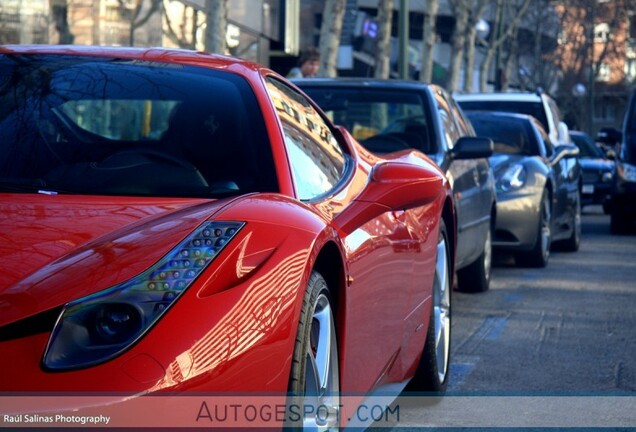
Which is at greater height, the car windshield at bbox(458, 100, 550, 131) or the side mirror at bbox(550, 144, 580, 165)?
the car windshield at bbox(458, 100, 550, 131)

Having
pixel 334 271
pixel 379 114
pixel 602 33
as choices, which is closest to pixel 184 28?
pixel 379 114

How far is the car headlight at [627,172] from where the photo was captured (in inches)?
732

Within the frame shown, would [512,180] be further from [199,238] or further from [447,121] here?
[199,238]

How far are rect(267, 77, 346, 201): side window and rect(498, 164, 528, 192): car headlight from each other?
725 cm

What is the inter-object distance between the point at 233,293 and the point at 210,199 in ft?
3.01

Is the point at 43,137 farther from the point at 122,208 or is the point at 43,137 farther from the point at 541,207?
the point at 541,207

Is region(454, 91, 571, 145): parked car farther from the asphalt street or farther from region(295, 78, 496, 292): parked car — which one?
region(295, 78, 496, 292): parked car

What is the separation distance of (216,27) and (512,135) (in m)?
4.15

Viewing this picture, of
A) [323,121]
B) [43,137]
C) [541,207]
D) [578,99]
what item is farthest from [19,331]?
[578,99]

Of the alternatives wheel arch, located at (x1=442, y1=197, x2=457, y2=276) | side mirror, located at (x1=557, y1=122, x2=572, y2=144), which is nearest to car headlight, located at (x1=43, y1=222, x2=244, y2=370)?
wheel arch, located at (x1=442, y1=197, x2=457, y2=276)

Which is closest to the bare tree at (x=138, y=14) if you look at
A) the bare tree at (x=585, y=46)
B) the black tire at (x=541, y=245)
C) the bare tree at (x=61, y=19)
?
the bare tree at (x=61, y=19)

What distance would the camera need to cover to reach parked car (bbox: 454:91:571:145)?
15.8 meters

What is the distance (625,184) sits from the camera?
18.6 meters

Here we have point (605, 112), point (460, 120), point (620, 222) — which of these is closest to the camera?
point (460, 120)
